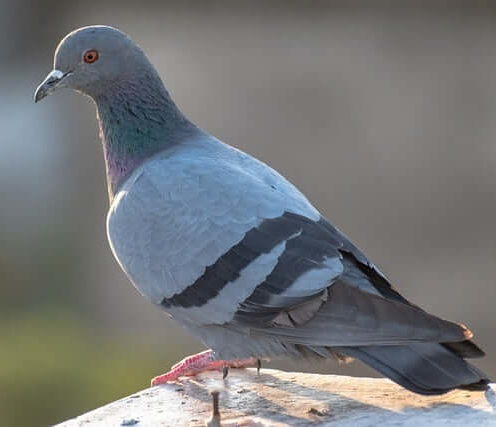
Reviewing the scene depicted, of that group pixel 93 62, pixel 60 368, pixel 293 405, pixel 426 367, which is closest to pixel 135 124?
pixel 93 62

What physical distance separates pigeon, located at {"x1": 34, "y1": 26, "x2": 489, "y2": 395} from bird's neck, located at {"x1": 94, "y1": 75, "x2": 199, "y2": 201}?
2 cm

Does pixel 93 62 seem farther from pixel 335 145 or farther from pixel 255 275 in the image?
pixel 335 145

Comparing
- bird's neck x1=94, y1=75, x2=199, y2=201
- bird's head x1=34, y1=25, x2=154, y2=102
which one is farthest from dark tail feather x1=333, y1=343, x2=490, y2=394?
bird's head x1=34, y1=25, x2=154, y2=102

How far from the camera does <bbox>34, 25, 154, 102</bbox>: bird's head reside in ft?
15.7

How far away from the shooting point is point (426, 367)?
3684 millimetres

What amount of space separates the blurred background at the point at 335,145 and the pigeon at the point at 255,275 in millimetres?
4223

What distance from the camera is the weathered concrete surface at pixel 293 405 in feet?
12.5

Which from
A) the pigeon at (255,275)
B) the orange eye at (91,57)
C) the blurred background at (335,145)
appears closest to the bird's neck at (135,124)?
the pigeon at (255,275)

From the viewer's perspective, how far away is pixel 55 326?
8.91 metres

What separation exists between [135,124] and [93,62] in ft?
1.05

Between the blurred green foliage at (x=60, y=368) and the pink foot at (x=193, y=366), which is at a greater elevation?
the pink foot at (x=193, y=366)

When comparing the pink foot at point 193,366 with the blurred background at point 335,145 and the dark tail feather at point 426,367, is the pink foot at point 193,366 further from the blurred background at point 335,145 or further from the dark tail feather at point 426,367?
the blurred background at point 335,145

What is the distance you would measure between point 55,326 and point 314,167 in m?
2.55

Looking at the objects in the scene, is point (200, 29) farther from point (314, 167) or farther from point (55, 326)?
point (55, 326)
